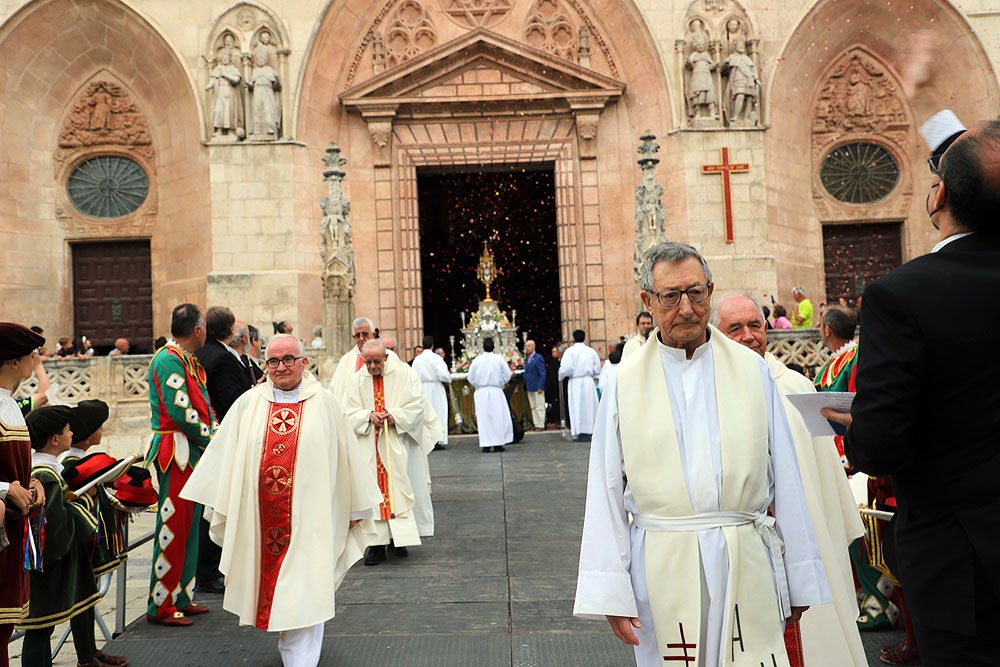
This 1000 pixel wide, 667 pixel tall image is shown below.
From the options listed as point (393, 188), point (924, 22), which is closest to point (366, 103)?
point (393, 188)

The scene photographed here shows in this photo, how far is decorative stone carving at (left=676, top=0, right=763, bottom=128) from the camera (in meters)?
19.7

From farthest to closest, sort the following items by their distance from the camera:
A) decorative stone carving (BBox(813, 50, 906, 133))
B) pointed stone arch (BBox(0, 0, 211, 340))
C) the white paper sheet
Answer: decorative stone carving (BBox(813, 50, 906, 133)) → pointed stone arch (BBox(0, 0, 211, 340)) → the white paper sheet

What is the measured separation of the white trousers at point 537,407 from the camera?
18.4m

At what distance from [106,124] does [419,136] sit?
6.94 metres

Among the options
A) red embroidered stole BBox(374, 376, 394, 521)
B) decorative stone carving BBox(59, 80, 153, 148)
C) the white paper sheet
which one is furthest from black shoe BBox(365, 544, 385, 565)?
decorative stone carving BBox(59, 80, 153, 148)

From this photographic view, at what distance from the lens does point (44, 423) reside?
495cm

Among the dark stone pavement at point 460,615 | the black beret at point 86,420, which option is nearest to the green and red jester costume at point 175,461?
the dark stone pavement at point 460,615

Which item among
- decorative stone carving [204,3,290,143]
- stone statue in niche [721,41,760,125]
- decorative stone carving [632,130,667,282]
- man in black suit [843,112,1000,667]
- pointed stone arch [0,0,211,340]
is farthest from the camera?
pointed stone arch [0,0,211,340]

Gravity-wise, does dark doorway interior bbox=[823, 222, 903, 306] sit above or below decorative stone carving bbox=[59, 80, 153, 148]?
below

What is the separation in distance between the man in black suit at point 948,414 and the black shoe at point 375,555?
621 centimetres

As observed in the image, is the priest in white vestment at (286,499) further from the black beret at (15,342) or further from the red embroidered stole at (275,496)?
the black beret at (15,342)

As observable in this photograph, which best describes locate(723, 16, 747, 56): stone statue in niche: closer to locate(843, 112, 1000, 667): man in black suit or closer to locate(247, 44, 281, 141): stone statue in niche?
locate(247, 44, 281, 141): stone statue in niche

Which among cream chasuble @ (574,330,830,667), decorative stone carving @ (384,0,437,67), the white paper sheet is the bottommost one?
cream chasuble @ (574,330,830,667)

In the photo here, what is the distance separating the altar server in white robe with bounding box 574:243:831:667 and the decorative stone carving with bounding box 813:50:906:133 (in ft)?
65.0
